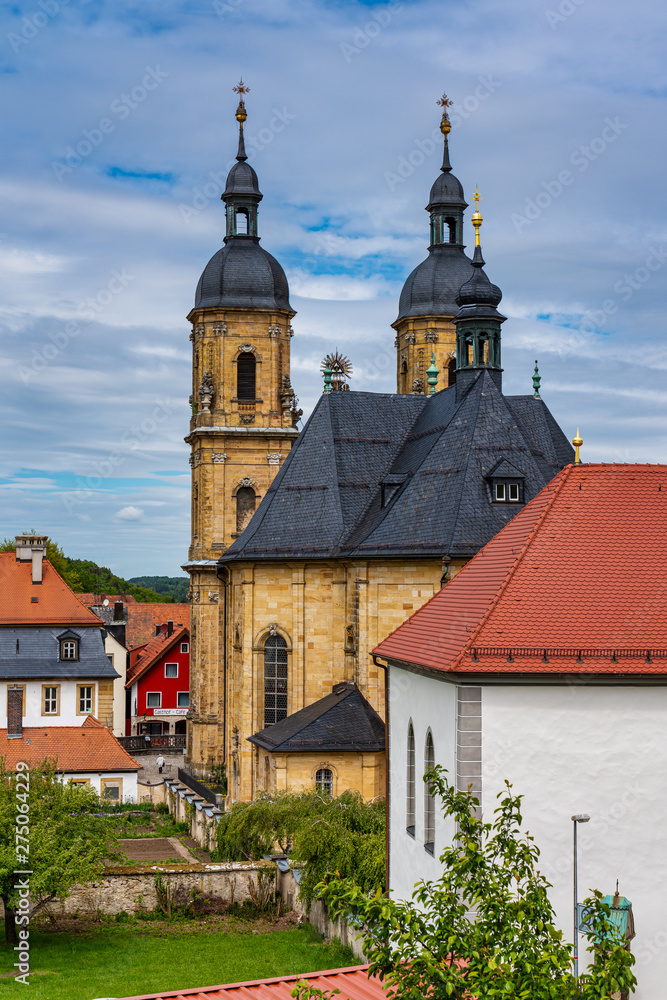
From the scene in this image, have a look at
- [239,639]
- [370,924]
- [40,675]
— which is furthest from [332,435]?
[370,924]

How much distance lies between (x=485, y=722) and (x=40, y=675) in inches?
1483

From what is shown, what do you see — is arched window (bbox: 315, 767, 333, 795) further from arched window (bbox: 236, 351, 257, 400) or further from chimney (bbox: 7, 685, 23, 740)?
arched window (bbox: 236, 351, 257, 400)

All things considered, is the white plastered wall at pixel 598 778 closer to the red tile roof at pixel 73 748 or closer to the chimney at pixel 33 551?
the red tile roof at pixel 73 748

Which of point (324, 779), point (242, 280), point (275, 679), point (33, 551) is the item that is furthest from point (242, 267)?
point (324, 779)

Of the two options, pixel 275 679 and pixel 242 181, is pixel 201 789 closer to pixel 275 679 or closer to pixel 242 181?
pixel 275 679

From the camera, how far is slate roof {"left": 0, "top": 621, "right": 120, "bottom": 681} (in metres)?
51.6

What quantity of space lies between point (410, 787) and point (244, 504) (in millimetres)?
35969

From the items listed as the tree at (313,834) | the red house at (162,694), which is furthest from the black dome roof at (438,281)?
the tree at (313,834)

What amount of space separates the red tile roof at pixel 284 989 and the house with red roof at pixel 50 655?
115ft

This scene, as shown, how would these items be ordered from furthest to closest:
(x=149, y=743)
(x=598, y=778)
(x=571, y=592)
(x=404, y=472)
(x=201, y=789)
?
(x=149, y=743), (x=201, y=789), (x=404, y=472), (x=571, y=592), (x=598, y=778)

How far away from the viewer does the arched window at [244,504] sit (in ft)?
183

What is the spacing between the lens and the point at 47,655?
→ 172ft

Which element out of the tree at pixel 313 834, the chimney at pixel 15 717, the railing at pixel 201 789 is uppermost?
the chimney at pixel 15 717

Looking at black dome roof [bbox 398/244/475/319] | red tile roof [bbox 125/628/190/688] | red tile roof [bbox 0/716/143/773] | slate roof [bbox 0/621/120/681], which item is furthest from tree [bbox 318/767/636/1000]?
red tile roof [bbox 125/628/190/688]
